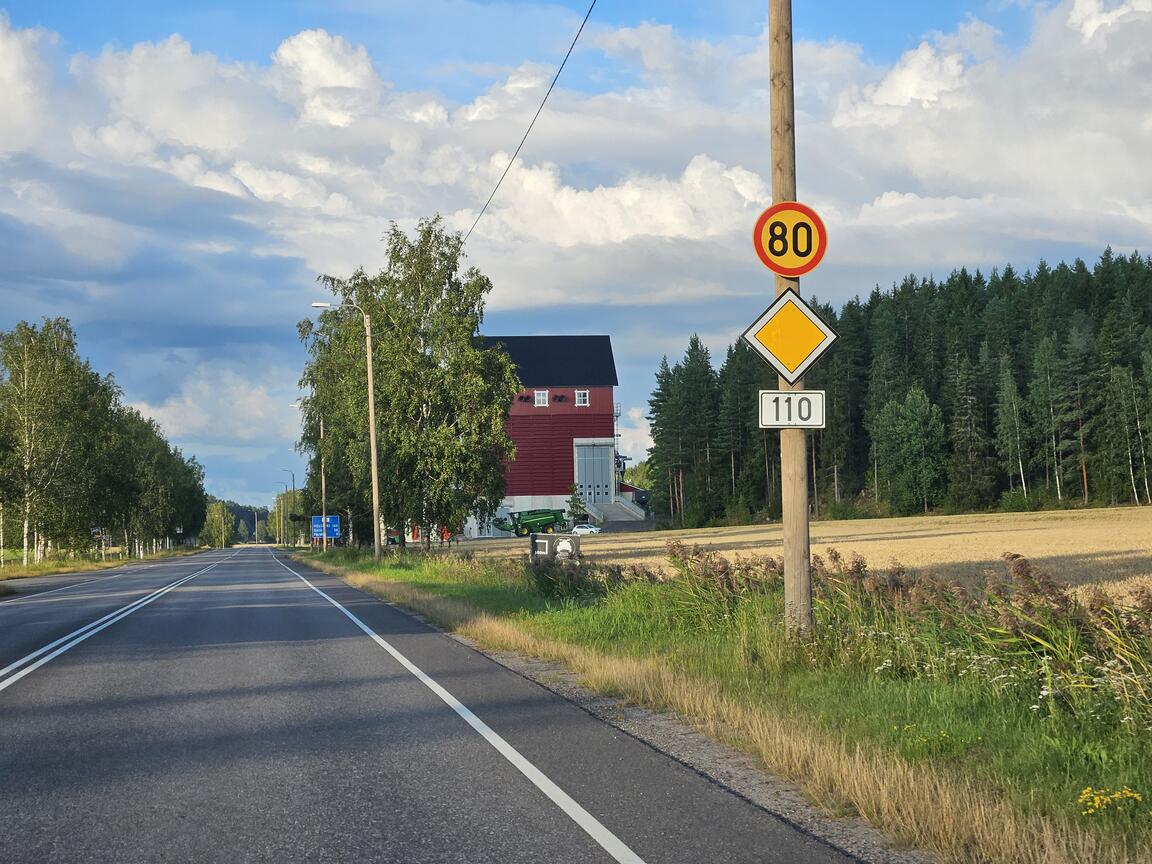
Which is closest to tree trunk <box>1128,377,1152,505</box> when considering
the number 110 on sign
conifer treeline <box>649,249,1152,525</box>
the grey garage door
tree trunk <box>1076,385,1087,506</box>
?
conifer treeline <box>649,249,1152,525</box>

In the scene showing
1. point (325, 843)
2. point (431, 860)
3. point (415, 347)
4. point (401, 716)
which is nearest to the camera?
point (431, 860)

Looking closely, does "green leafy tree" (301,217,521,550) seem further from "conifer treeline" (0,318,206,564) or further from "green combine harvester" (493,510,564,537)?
"green combine harvester" (493,510,564,537)

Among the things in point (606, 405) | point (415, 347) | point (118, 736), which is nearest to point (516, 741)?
point (118, 736)

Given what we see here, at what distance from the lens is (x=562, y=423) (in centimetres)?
11475

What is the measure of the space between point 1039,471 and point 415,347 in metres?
85.7

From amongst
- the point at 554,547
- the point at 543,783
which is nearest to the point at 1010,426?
the point at 554,547

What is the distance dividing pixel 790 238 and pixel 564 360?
10551 cm

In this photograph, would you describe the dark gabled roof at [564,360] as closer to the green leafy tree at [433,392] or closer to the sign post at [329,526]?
the sign post at [329,526]

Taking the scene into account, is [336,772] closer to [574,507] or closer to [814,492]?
[574,507]

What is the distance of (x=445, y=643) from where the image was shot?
15961mm

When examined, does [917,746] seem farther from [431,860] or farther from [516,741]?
[431,860]

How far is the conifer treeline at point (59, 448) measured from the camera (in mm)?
64750

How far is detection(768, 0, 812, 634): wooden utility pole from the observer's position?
11.6 m

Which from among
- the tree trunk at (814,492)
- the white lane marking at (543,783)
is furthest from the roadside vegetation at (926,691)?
the tree trunk at (814,492)
